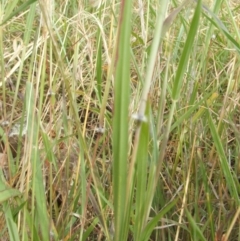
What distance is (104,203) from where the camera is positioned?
605 mm

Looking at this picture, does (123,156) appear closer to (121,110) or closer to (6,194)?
(121,110)

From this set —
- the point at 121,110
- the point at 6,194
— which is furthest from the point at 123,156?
the point at 6,194

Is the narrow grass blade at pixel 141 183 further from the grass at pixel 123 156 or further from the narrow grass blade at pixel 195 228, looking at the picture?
the narrow grass blade at pixel 195 228

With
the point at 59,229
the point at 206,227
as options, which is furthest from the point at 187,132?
the point at 59,229

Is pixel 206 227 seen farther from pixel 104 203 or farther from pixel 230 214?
pixel 104 203

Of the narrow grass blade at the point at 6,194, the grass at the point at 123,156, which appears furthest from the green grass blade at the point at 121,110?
the narrow grass blade at the point at 6,194

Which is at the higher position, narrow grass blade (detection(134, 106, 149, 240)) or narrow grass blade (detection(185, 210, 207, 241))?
narrow grass blade (detection(134, 106, 149, 240))

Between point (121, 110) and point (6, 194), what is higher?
point (121, 110)

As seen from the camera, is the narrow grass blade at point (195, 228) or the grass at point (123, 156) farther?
the narrow grass blade at point (195, 228)

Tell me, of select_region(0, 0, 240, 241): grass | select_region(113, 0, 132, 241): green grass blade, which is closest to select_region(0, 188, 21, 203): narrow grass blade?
select_region(0, 0, 240, 241): grass

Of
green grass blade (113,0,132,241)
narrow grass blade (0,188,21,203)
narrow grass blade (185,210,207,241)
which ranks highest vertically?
green grass blade (113,0,132,241)

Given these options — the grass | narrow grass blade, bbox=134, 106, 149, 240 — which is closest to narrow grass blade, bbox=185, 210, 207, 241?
the grass

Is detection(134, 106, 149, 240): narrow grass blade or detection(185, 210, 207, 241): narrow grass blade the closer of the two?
detection(134, 106, 149, 240): narrow grass blade

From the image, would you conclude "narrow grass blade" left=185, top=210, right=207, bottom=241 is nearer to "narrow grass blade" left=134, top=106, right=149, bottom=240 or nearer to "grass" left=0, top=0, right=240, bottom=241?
"grass" left=0, top=0, right=240, bottom=241
